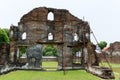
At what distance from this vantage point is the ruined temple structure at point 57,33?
97.1 feet

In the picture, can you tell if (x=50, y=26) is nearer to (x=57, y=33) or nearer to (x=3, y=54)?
(x=57, y=33)

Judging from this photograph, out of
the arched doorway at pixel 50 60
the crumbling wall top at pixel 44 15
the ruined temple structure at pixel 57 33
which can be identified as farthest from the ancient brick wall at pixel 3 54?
the arched doorway at pixel 50 60

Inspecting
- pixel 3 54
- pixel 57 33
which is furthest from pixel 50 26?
pixel 3 54

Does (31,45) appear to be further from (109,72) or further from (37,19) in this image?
(109,72)

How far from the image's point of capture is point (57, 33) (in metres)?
29.9

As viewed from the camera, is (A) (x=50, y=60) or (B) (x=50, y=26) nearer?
(B) (x=50, y=26)

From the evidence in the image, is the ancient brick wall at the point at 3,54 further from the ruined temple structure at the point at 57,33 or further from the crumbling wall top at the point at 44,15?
the crumbling wall top at the point at 44,15

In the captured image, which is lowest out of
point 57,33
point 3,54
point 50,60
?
point 50,60

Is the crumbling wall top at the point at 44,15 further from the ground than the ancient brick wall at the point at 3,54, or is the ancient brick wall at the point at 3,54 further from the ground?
the crumbling wall top at the point at 44,15

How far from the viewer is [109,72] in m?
23.2

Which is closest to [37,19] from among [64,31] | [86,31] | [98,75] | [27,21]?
[27,21]

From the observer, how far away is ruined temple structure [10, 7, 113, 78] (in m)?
29.6

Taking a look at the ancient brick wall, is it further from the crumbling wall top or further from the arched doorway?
the arched doorway

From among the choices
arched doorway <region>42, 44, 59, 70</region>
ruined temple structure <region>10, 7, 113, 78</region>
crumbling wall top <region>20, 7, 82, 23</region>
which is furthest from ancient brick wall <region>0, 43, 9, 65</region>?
arched doorway <region>42, 44, 59, 70</region>
